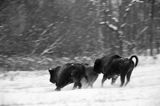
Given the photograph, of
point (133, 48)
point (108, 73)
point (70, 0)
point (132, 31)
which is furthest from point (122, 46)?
point (108, 73)

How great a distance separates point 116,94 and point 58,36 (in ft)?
69.3

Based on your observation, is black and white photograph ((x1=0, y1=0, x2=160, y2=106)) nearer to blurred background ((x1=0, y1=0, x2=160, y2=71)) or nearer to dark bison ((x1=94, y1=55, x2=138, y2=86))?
blurred background ((x1=0, y1=0, x2=160, y2=71))

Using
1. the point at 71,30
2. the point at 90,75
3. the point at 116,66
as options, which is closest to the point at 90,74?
the point at 90,75

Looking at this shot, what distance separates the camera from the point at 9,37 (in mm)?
30031

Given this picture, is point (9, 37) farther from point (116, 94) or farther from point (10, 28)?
point (116, 94)

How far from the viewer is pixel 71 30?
105ft

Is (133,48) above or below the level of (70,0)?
below

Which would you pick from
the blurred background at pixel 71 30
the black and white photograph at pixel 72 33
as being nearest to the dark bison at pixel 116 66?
the black and white photograph at pixel 72 33

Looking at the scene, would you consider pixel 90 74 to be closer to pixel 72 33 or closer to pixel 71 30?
pixel 72 33

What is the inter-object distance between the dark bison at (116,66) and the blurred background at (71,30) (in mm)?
13027

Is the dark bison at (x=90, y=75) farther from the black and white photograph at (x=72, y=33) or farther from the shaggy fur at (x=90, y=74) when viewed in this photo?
the black and white photograph at (x=72, y=33)

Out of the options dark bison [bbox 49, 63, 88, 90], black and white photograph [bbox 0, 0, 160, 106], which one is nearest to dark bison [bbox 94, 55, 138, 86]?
dark bison [bbox 49, 63, 88, 90]

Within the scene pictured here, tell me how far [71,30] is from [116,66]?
61.2ft

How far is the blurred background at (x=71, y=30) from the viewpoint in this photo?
28672 mm
